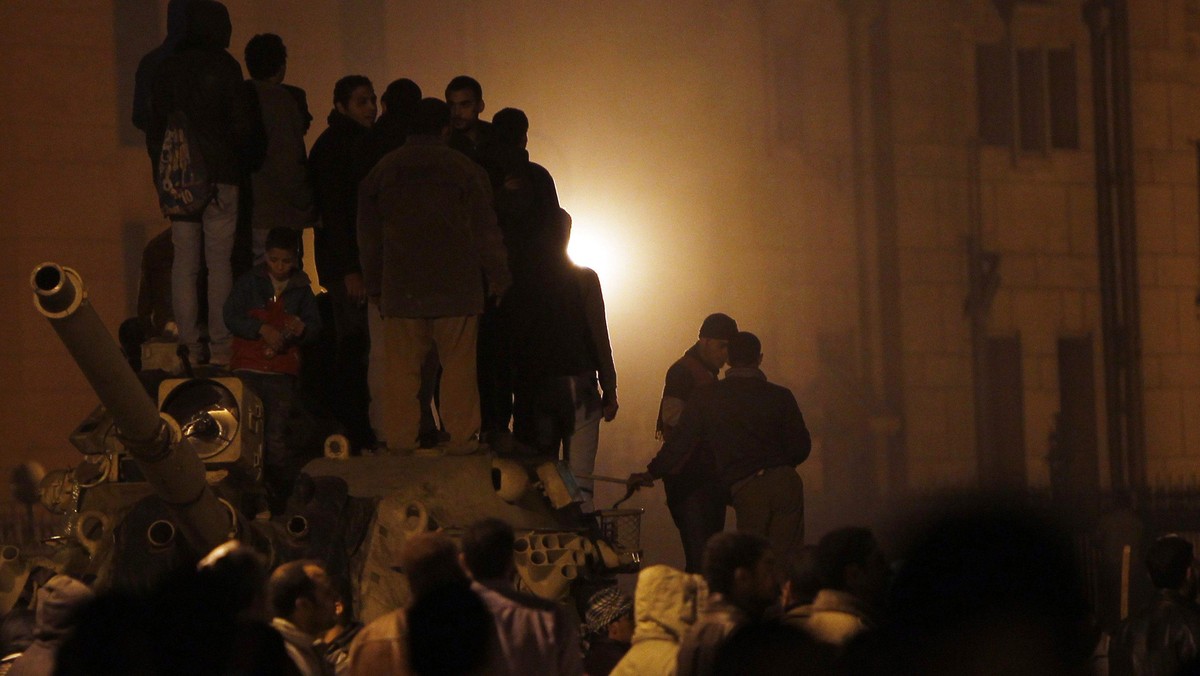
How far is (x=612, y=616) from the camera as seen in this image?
873cm

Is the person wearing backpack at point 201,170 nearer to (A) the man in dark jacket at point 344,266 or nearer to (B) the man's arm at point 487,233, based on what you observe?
(A) the man in dark jacket at point 344,266

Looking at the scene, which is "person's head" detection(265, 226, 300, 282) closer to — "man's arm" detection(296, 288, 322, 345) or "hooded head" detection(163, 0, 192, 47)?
"man's arm" detection(296, 288, 322, 345)

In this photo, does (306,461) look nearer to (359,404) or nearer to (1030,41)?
(359,404)

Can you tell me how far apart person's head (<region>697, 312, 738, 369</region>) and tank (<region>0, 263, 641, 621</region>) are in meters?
2.16

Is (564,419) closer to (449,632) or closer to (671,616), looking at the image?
(671,616)

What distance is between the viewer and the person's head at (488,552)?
6316 mm

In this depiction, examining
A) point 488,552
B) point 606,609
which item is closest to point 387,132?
point 606,609

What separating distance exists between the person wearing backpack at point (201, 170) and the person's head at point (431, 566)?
3.80 meters

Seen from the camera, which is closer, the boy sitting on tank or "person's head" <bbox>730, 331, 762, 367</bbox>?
the boy sitting on tank

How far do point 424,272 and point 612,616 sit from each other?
6.10 feet

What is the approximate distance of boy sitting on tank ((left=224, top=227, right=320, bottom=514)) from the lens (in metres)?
9.41

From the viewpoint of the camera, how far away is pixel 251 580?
5.75 meters

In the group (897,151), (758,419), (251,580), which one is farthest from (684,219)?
(251,580)

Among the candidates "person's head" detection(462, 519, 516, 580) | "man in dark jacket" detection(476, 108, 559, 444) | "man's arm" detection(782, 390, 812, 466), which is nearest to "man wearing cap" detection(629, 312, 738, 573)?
"man's arm" detection(782, 390, 812, 466)
